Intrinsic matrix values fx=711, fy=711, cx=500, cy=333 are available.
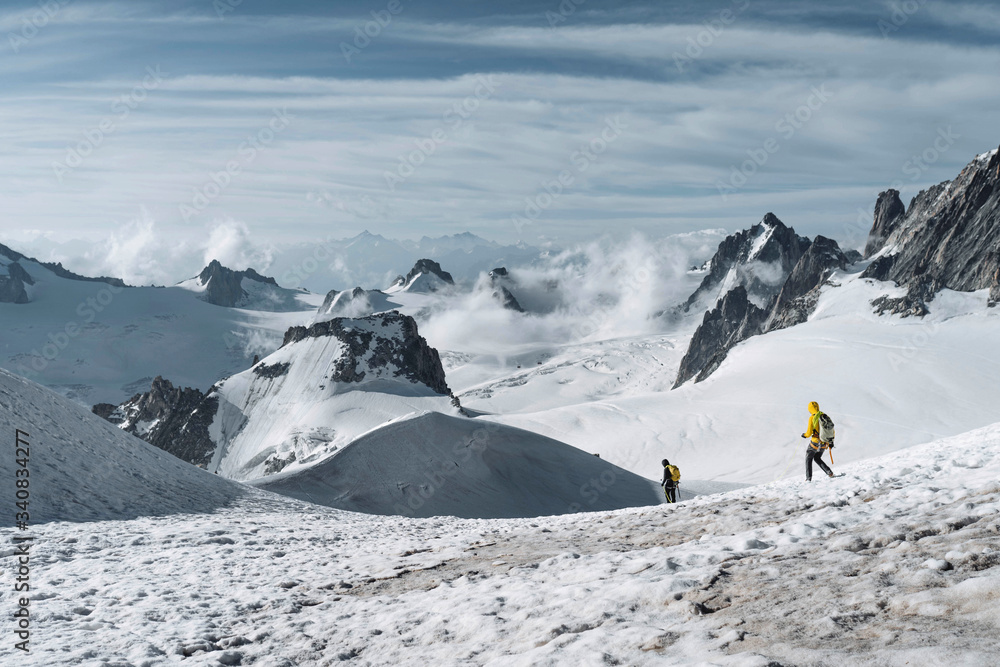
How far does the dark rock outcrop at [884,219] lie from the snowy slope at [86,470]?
19314 cm

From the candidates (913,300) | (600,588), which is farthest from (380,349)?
(913,300)

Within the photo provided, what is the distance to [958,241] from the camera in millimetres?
138125

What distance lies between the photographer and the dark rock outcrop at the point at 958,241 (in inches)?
5007

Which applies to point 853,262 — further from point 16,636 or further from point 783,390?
point 16,636

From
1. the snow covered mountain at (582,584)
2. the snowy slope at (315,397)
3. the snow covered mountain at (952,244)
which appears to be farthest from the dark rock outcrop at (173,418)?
the snow covered mountain at (952,244)

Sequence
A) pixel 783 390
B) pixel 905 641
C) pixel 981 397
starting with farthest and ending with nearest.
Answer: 1. pixel 783 390
2. pixel 981 397
3. pixel 905 641

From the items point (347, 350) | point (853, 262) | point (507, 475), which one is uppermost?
point (853, 262)

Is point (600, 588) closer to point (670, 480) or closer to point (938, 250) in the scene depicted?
point (670, 480)

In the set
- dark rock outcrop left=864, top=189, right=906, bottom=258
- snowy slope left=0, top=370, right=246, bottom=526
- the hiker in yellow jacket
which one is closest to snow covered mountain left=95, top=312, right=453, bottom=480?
snowy slope left=0, top=370, right=246, bottom=526

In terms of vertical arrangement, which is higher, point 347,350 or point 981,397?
point 347,350

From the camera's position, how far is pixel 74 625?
9.38 meters

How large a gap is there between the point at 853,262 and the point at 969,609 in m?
208

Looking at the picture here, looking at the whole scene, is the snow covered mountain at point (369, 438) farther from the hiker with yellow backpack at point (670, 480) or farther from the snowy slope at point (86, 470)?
the hiker with yellow backpack at point (670, 480)

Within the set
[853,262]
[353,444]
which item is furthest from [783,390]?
[853,262]
